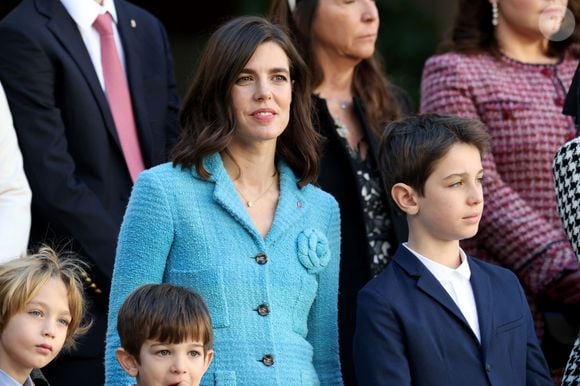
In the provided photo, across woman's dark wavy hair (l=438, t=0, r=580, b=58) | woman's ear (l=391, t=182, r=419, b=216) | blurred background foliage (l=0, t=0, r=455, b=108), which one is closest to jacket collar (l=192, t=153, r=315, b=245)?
woman's ear (l=391, t=182, r=419, b=216)

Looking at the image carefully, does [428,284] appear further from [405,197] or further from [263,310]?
[263,310]

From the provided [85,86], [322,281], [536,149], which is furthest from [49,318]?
[536,149]

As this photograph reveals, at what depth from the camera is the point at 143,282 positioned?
464cm

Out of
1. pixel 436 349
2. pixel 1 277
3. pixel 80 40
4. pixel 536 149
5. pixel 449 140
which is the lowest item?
pixel 436 349

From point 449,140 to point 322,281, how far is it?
630mm

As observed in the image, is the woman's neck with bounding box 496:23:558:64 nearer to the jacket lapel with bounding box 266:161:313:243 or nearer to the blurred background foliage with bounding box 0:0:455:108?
the jacket lapel with bounding box 266:161:313:243

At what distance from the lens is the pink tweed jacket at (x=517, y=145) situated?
18.7ft

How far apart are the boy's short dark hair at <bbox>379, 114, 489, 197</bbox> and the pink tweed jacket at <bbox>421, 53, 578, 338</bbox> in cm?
74

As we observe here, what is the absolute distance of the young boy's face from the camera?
4.82 meters

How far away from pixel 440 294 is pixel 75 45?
1781mm

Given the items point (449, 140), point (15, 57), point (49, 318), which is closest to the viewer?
point (49, 318)

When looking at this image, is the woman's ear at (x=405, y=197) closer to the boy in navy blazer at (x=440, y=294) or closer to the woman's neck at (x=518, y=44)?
the boy in navy blazer at (x=440, y=294)

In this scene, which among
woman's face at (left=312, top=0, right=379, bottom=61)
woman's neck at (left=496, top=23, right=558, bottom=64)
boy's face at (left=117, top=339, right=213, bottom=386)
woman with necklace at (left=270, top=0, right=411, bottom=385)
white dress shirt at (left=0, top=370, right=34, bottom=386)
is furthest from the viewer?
woman's neck at (left=496, top=23, right=558, bottom=64)

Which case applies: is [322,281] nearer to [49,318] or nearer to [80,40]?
[49,318]
